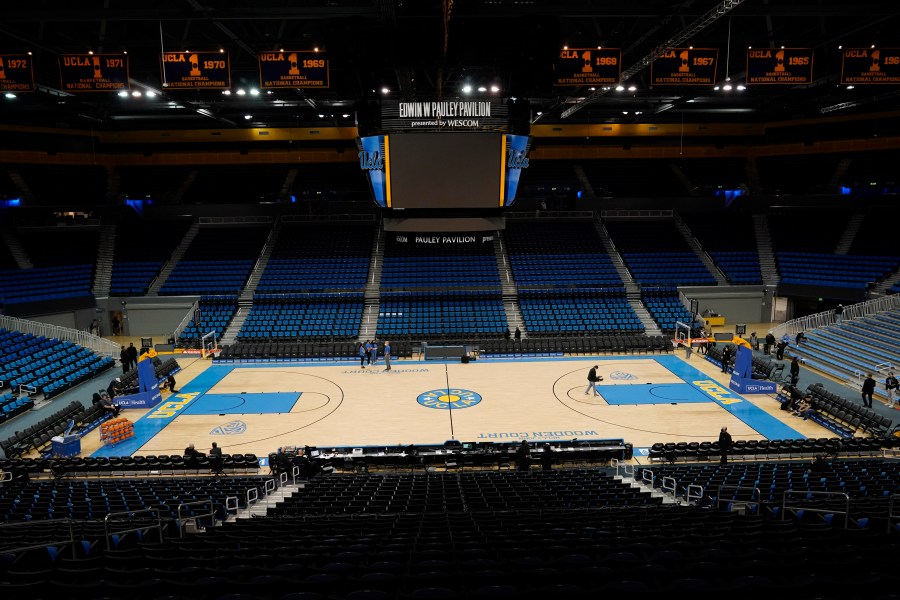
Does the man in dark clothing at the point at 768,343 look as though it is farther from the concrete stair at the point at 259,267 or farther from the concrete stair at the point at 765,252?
the concrete stair at the point at 259,267

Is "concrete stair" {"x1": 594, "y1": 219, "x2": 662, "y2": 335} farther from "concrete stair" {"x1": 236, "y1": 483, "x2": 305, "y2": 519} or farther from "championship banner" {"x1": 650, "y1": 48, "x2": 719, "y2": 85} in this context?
"concrete stair" {"x1": 236, "y1": 483, "x2": 305, "y2": 519}

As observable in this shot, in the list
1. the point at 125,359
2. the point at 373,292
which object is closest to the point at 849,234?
the point at 373,292

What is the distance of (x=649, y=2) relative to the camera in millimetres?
18688

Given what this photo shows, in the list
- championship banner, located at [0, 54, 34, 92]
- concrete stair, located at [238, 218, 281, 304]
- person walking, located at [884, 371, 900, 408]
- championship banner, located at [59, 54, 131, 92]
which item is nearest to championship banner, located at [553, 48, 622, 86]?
championship banner, located at [59, 54, 131, 92]

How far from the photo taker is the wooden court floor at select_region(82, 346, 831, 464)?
60.7 feet

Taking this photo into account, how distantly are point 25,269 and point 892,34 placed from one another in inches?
1790

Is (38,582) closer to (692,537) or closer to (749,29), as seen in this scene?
(692,537)

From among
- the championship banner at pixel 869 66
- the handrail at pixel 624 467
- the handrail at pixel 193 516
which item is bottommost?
the handrail at pixel 624 467

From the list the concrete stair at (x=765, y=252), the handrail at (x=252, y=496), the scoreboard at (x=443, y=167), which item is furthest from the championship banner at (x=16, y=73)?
the concrete stair at (x=765, y=252)

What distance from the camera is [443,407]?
70.5 feet

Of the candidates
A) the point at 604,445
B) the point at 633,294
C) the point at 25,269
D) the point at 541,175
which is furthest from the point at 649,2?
the point at 25,269

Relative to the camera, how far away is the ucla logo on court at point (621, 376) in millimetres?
25297

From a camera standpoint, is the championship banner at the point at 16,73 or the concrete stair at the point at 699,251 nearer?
the championship banner at the point at 16,73

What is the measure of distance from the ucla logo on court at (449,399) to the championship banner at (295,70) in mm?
12123
